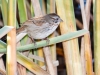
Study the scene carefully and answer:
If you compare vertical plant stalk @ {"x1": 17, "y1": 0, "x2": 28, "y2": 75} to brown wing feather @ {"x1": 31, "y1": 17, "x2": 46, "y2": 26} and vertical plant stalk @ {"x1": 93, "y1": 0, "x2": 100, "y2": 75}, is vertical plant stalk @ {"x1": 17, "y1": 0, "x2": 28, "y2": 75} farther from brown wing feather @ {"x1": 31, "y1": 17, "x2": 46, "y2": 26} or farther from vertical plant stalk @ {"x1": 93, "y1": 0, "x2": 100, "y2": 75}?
vertical plant stalk @ {"x1": 93, "y1": 0, "x2": 100, "y2": 75}

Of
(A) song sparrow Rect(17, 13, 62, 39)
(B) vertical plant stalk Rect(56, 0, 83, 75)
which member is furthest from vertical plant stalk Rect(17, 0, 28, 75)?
(B) vertical plant stalk Rect(56, 0, 83, 75)

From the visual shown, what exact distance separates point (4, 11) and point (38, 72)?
0.29m

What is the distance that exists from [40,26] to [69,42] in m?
0.25

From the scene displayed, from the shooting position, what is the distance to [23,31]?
117 centimetres

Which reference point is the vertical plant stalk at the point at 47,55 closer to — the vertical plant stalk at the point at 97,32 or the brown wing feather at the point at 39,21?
the brown wing feather at the point at 39,21

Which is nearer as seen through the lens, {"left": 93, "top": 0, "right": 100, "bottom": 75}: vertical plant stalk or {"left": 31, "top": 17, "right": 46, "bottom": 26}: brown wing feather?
{"left": 93, "top": 0, "right": 100, "bottom": 75}: vertical plant stalk

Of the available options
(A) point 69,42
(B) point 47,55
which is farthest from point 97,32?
(B) point 47,55

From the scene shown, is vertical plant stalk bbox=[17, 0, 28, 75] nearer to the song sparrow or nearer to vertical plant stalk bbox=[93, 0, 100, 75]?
the song sparrow

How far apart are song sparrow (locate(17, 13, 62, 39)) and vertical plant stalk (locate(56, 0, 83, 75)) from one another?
6 cm

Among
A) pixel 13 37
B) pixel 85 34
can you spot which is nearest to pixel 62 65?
pixel 85 34

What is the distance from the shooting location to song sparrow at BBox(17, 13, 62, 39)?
1162 mm

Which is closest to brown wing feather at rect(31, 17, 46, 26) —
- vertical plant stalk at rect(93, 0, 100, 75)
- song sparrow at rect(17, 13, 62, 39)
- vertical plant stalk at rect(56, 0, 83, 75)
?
song sparrow at rect(17, 13, 62, 39)

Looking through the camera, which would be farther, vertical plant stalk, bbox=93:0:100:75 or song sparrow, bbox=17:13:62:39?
song sparrow, bbox=17:13:62:39

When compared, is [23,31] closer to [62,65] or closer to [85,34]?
[85,34]
